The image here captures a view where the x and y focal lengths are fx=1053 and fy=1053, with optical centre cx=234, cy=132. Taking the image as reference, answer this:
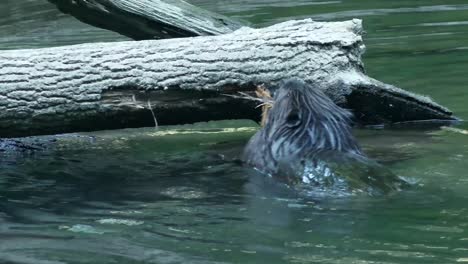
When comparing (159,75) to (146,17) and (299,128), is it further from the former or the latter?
(146,17)

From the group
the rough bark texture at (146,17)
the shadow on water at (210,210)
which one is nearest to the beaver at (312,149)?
the shadow on water at (210,210)

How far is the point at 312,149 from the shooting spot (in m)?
6.71

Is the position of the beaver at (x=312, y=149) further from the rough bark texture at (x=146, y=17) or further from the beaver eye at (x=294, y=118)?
the rough bark texture at (x=146, y=17)

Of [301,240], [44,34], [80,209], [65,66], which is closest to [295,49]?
[65,66]

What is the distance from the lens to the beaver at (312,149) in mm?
6184

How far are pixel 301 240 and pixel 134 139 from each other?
149 inches

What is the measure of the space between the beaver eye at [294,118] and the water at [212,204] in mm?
472

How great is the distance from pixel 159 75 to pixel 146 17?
1.49m

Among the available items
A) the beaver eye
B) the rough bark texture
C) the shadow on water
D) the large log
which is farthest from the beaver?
the rough bark texture

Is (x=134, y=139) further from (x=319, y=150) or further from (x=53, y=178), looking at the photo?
(x=319, y=150)

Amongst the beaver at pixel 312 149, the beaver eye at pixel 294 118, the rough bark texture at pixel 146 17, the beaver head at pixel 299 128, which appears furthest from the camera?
the rough bark texture at pixel 146 17

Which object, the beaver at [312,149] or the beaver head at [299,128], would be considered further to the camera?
the beaver head at [299,128]

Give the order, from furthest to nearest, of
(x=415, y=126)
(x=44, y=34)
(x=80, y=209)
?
(x=44, y=34)
(x=415, y=126)
(x=80, y=209)

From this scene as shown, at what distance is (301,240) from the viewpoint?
5.22 meters
